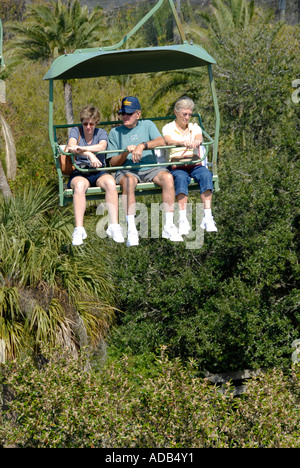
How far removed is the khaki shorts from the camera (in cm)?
822

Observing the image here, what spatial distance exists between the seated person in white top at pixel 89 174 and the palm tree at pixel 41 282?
248 inches

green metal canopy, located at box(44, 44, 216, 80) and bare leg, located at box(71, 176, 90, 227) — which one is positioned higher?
green metal canopy, located at box(44, 44, 216, 80)

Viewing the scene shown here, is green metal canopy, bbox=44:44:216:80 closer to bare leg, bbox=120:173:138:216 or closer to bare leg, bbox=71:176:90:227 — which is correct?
bare leg, bbox=71:176:90:227

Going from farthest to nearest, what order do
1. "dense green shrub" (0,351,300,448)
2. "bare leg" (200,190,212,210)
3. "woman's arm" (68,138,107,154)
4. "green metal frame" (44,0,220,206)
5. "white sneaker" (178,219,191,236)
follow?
"dense green shrub" (0,351,300,448) → "white sneaker" (178,219,191,236) → "bare leg" (200,190,212,210) → "woman's arm" (68,138,107,154) → "green metal frame" (44,0,220,206)

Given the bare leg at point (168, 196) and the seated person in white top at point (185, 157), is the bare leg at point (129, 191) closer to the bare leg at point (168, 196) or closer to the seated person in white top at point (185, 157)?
the bare leg at point (168, 196)

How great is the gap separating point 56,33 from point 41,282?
960cm

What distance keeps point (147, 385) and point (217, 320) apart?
384 centimetres

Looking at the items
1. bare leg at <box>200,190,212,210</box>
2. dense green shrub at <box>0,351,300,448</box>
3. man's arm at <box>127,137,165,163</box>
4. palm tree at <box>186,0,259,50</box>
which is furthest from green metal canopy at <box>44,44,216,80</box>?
palm tree at <box>186,0,259,50</box>

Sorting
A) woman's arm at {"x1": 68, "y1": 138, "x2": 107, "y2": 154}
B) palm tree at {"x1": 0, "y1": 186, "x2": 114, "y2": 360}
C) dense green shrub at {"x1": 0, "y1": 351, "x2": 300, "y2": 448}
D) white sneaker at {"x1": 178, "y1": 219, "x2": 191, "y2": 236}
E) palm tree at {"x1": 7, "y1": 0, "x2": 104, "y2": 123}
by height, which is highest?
palm tree at {"x1": 7, "y1": 0, "x2": 104, "y2": 123}

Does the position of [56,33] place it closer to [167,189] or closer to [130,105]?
[130,105]

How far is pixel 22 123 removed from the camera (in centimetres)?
2606

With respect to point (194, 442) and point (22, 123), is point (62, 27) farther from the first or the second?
point (194, 442)

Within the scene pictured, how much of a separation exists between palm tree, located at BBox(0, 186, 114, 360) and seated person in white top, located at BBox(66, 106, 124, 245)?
629 cm

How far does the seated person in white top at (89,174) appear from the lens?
Answer: 313 inches
